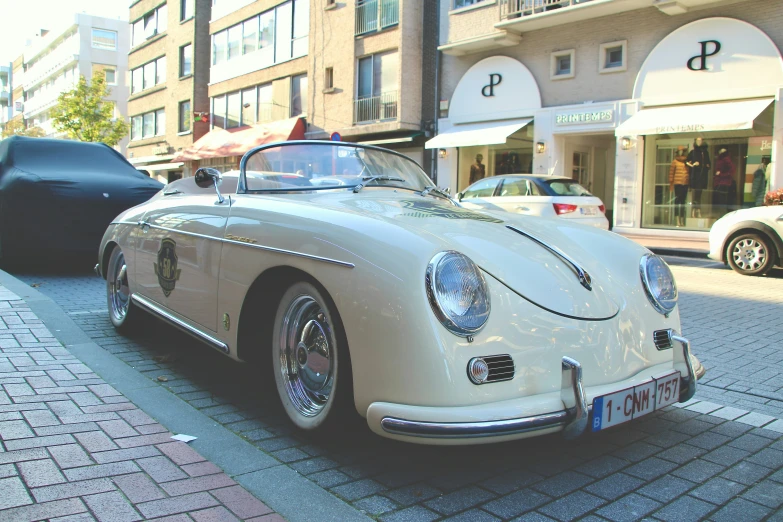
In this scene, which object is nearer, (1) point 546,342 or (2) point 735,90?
(1) point 546,342

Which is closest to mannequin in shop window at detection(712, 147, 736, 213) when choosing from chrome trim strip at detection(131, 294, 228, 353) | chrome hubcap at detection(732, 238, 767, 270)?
chrome hubcap at detection(732, 238, 767, 270)

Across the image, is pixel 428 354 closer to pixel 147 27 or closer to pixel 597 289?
pixel 597 289

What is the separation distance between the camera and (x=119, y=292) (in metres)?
5.05

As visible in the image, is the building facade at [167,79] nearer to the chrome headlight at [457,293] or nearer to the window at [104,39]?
the window at [104,39]

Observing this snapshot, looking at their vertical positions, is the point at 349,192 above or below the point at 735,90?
below

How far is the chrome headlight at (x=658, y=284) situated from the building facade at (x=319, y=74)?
1933 centimetres

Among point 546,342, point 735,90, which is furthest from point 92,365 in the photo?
point 735,90

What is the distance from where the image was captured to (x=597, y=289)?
2.87 meters

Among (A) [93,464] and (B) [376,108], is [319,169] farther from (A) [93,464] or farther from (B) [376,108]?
(B) [376,108]

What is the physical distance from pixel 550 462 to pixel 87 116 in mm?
43624

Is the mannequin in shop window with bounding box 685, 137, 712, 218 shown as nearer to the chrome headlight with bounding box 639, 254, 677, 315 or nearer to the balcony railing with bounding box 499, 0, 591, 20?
the balcony railing with bounding box 499, 0, 591, 20

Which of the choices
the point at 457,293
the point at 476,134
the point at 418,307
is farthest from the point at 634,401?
the point at 476,134

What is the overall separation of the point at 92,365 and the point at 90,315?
1784 mm

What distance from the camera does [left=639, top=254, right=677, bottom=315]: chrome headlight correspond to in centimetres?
307
